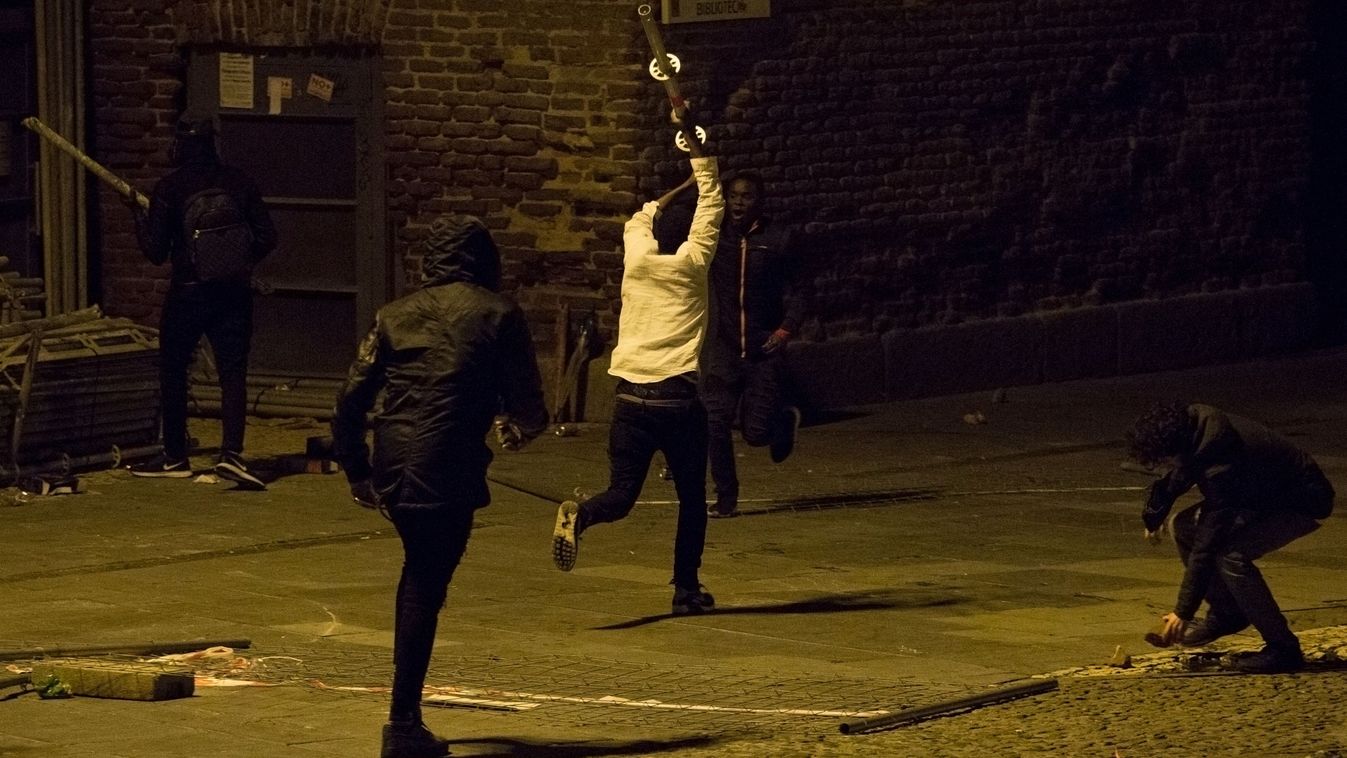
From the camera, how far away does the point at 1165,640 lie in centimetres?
1062

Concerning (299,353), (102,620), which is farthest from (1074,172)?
(102,620)

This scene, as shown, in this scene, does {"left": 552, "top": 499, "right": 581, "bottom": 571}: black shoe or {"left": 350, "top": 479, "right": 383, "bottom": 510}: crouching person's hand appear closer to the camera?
{"left": 350, "top": 479, "right": 383, "bottom": 510}: crouching person's hand

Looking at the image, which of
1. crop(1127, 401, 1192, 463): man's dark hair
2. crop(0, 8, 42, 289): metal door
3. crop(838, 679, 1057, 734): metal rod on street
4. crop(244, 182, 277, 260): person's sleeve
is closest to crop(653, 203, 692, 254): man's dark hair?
crop(244, 182, 277, 260): person's sleeve

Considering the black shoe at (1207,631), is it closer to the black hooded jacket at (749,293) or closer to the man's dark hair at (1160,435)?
the man's dark hair at (1160,435)

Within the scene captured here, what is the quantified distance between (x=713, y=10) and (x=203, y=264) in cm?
395

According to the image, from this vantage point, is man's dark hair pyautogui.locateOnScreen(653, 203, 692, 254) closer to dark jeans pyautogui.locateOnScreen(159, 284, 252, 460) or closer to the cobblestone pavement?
the cobblestone pavement

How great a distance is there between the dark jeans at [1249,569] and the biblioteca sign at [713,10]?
754cm

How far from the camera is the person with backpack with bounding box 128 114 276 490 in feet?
51.5

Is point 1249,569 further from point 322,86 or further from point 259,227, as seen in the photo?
point 322,86

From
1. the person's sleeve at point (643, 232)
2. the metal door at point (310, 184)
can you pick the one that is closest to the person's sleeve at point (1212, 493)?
the person's sleeve at point (643, 232)

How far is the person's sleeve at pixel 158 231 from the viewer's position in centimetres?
1579

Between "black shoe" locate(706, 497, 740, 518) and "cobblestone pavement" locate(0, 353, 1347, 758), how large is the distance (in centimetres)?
9

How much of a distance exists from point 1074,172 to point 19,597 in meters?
10.3

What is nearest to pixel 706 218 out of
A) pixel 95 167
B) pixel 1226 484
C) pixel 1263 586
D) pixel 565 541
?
pixel 565 541
